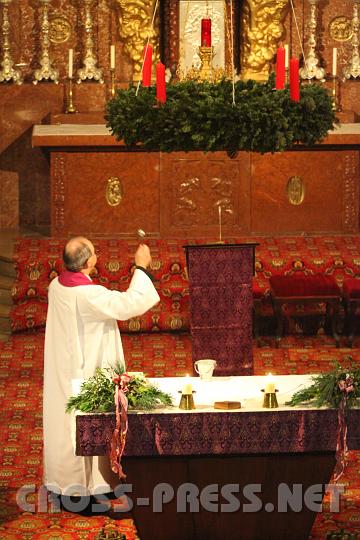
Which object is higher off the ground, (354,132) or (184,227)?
(354,132)

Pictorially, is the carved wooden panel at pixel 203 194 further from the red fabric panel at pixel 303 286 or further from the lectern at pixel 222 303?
the lectern at pixel 222 303

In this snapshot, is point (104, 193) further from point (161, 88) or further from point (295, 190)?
point (161, 88)

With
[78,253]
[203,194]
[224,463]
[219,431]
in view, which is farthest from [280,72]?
[203,194]

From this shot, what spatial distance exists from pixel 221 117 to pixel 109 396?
1559 millimetres

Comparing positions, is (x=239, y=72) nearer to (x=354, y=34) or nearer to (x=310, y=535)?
(x=354, y=34)

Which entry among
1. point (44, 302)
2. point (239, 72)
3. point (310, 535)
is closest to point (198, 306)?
point (310, 535)

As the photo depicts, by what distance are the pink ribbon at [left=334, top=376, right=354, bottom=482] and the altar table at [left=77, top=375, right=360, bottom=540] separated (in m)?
0.04

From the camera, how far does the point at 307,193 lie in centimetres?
1359

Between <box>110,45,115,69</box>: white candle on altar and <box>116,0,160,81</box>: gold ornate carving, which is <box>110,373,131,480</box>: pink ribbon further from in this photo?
Result: <box>116,0,160,81</box>: gold ornate carving

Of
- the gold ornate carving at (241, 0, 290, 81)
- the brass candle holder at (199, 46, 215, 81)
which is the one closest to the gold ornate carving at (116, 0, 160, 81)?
the gold ornate carving at (241, 0, 290, 81)

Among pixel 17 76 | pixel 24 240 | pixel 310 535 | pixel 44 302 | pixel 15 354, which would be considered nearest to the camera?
pixel 310 535

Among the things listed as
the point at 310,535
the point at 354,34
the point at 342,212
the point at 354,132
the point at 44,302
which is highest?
the point at 354,34

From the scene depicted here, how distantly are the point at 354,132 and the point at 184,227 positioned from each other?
7.02 ft

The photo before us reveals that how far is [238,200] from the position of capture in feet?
44.5
